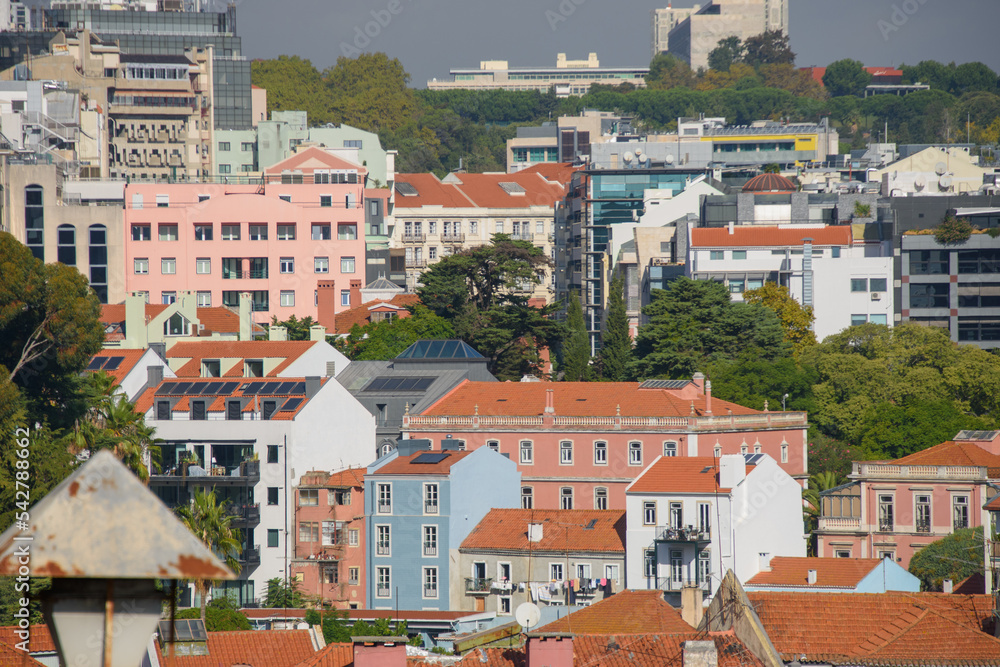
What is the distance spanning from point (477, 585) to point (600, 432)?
14.2m

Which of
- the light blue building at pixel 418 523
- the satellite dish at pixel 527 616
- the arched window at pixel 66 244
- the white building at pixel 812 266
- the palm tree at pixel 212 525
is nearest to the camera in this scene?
the satellite dish at pixel 527 616

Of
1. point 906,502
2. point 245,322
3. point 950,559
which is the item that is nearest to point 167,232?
point 245,322

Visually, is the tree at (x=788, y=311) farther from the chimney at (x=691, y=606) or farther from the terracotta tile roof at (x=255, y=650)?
the terracotta tile roof at (x=255, y=650)

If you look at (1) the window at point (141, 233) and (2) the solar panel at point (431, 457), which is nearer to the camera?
(2) the solar panel at point (431, 457)

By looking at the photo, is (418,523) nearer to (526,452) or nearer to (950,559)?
(526,452)

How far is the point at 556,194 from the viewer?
161 meters

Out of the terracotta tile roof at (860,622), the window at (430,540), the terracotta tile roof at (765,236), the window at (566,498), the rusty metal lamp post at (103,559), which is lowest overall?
the window at (430,540)

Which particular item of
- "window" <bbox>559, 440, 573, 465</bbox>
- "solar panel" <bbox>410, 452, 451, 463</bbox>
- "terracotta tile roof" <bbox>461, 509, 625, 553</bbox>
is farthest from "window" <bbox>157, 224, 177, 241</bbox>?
"terracotta tile roof" <bbox>461, 509, 625, 553</bbox>

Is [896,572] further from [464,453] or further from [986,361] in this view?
[986,361]

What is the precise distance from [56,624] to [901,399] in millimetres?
86877

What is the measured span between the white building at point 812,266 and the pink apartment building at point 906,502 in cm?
3412

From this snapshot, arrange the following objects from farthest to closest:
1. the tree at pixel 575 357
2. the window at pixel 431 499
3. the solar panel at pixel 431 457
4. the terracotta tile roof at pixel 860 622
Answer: the tree at pixel 575 357, the solar panel at pixel 431 457, the window at pixel 431 499, the terracotta tile roof at pixel 860 622

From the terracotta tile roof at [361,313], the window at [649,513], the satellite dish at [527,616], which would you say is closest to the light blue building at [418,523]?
the window at [649,513]

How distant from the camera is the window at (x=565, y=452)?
80250 mm
